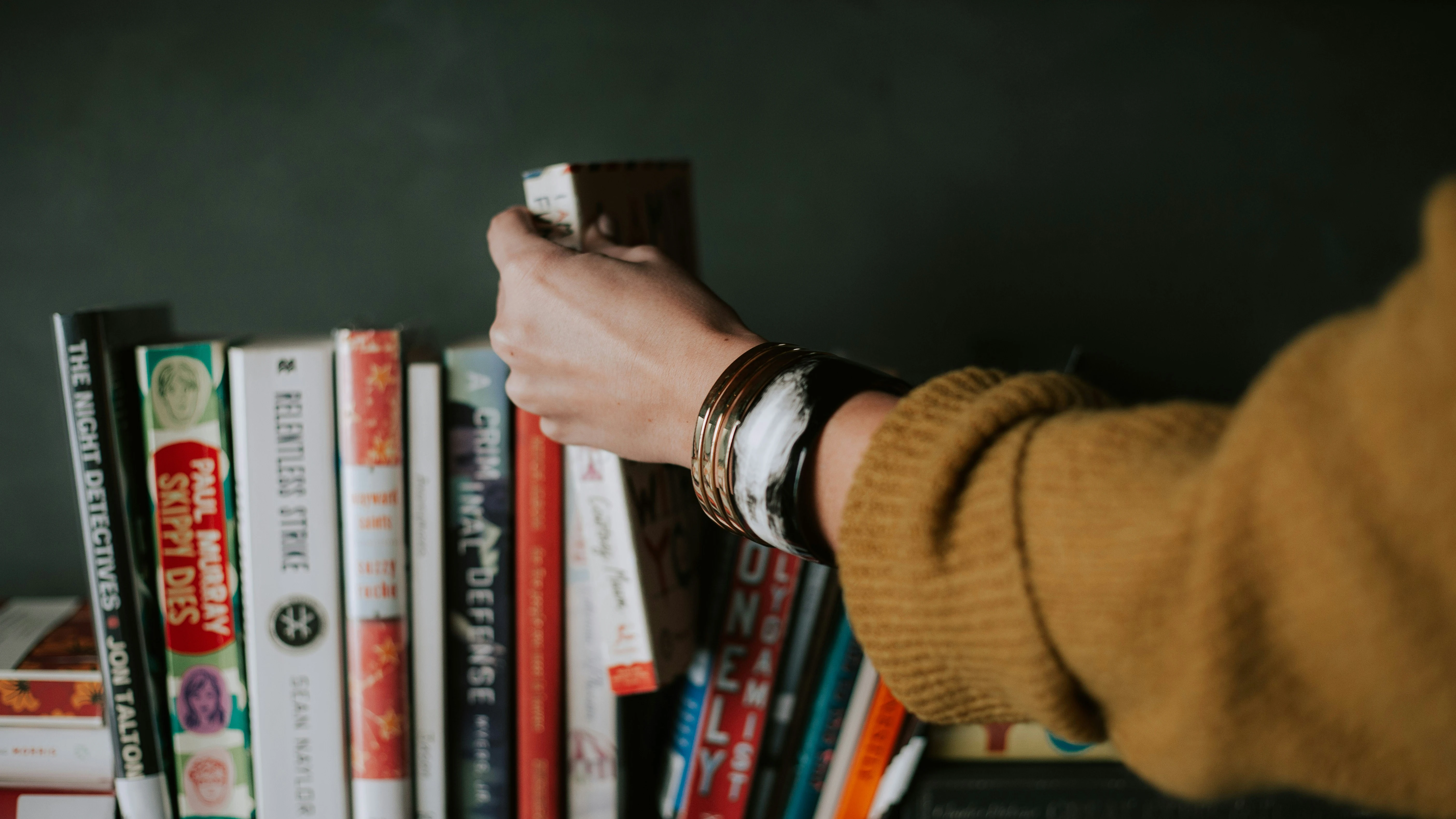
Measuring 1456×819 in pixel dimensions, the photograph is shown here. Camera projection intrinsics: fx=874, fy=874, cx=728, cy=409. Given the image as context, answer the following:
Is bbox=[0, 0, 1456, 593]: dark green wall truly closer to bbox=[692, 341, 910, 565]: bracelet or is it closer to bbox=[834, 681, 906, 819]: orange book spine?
bbox=[834, 681, 906, 819]: orange book spine

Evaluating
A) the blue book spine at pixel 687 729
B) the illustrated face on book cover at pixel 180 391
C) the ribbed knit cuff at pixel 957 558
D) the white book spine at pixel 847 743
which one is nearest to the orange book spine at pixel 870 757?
the white book spine at pixel 847 743

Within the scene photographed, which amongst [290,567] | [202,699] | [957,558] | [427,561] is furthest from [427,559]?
[957,558]

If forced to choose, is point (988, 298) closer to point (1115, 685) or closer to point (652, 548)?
point (652, 548)

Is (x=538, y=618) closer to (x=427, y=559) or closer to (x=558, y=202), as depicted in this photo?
(x=427, y=559)

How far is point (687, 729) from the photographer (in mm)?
732

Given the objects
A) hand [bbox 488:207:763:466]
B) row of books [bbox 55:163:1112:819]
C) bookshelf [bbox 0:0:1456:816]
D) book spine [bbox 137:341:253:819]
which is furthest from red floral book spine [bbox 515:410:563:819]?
bookshelf [bbox 0:0:1456:816]

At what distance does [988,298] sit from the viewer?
3.11ft

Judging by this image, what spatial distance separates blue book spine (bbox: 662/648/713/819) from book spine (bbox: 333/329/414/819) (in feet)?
0.70

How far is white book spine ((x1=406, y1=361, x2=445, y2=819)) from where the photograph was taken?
682 mm

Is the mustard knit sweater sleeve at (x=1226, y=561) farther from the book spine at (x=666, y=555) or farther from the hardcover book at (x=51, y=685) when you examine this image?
the hardcover book at (x=51, y=685)

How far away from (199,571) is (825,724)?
52cm

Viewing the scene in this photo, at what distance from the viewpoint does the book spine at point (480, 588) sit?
690 mm

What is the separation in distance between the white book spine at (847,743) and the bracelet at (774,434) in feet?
1.05

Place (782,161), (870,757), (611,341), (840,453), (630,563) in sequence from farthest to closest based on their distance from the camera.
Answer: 1. (782,161)
2. (870,757)
3. (630,563)
4. (611,341)
5. (840,453)
